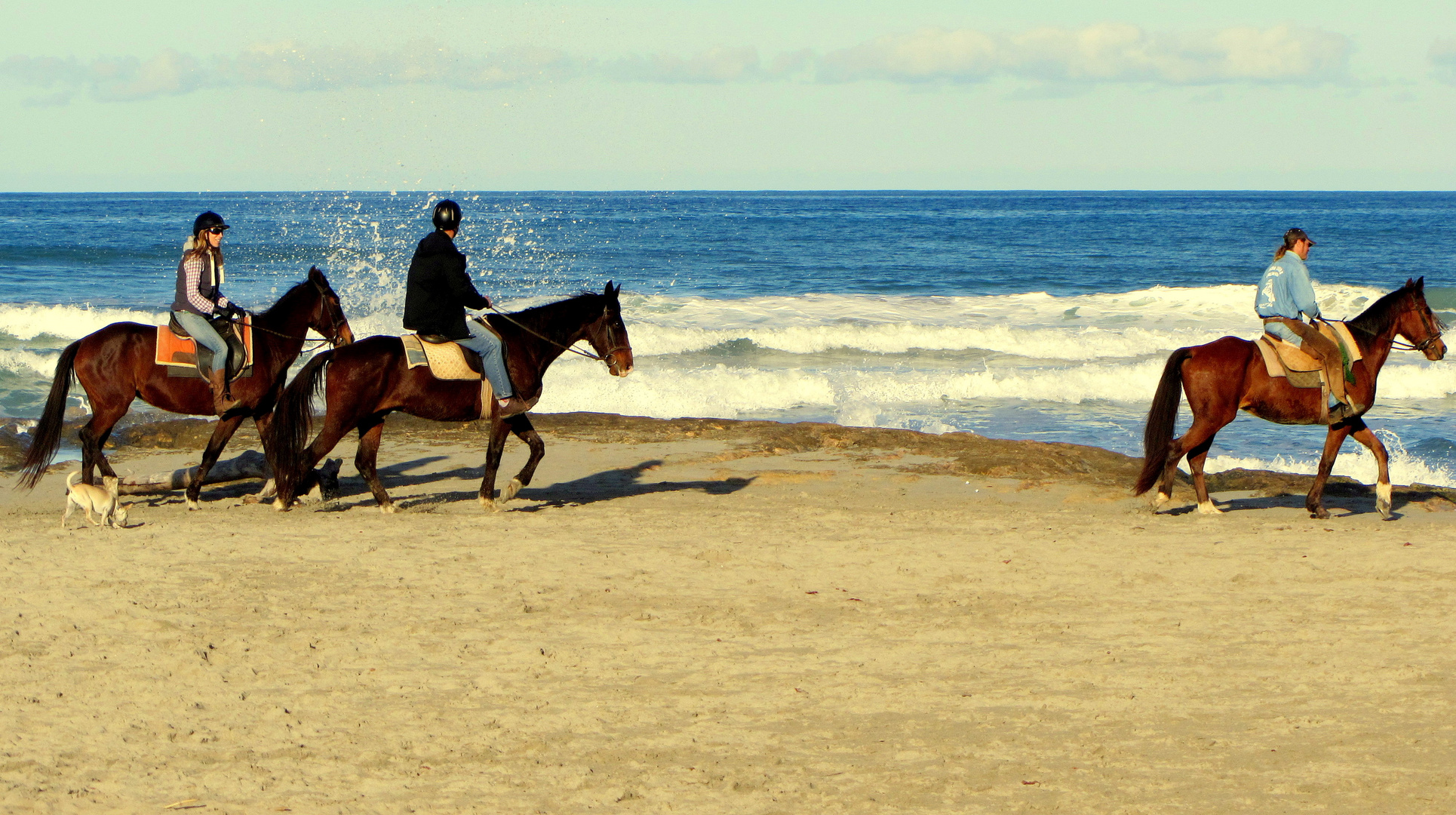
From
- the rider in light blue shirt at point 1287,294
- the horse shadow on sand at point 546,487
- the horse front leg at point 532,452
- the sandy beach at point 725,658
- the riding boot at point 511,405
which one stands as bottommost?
the horse shadow on sand at point 546,487

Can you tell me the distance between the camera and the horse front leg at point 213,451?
1002 cm

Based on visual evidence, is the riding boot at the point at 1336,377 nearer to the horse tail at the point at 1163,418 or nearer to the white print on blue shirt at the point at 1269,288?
the white print on blue shirt at the point at 1269,288

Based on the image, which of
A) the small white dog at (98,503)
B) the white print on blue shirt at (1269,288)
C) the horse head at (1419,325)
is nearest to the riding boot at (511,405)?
the small white dog at (98,503)

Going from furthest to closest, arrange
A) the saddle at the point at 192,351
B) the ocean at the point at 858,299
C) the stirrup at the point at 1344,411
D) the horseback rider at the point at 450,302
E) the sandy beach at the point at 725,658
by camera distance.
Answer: the ocean at the point at 858,299 → the stirrup at the point at 1344,411 → the saddle at the point at 192,351 → the horseback rider at the point at 450,302 → the sandy beach at the point at 725,658

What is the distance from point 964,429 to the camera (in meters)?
16.1

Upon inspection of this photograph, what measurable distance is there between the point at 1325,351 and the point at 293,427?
7977 mm

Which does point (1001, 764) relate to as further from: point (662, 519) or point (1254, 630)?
point (662, 519)

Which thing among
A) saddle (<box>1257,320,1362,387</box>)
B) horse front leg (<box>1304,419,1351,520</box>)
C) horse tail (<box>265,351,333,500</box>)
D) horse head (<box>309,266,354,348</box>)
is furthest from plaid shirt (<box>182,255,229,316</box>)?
horse front leg (<box>1304,419,1351,520</box>)

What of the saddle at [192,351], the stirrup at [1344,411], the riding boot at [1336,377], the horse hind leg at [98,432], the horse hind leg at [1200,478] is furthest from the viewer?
the horse hind leg at [1200,478]

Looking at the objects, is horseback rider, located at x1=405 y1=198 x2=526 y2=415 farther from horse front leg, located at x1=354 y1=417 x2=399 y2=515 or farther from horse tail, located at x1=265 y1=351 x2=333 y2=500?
horse front leg, located at x1=354 y1=417 x2=399 y2=515

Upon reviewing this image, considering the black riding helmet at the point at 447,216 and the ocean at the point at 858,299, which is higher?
the black riding helmet at the point at 447,216

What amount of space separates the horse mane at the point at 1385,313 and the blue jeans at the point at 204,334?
28.9 ft

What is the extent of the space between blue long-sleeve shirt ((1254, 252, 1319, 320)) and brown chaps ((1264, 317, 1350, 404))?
0.28 feet

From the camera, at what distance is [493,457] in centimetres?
994
